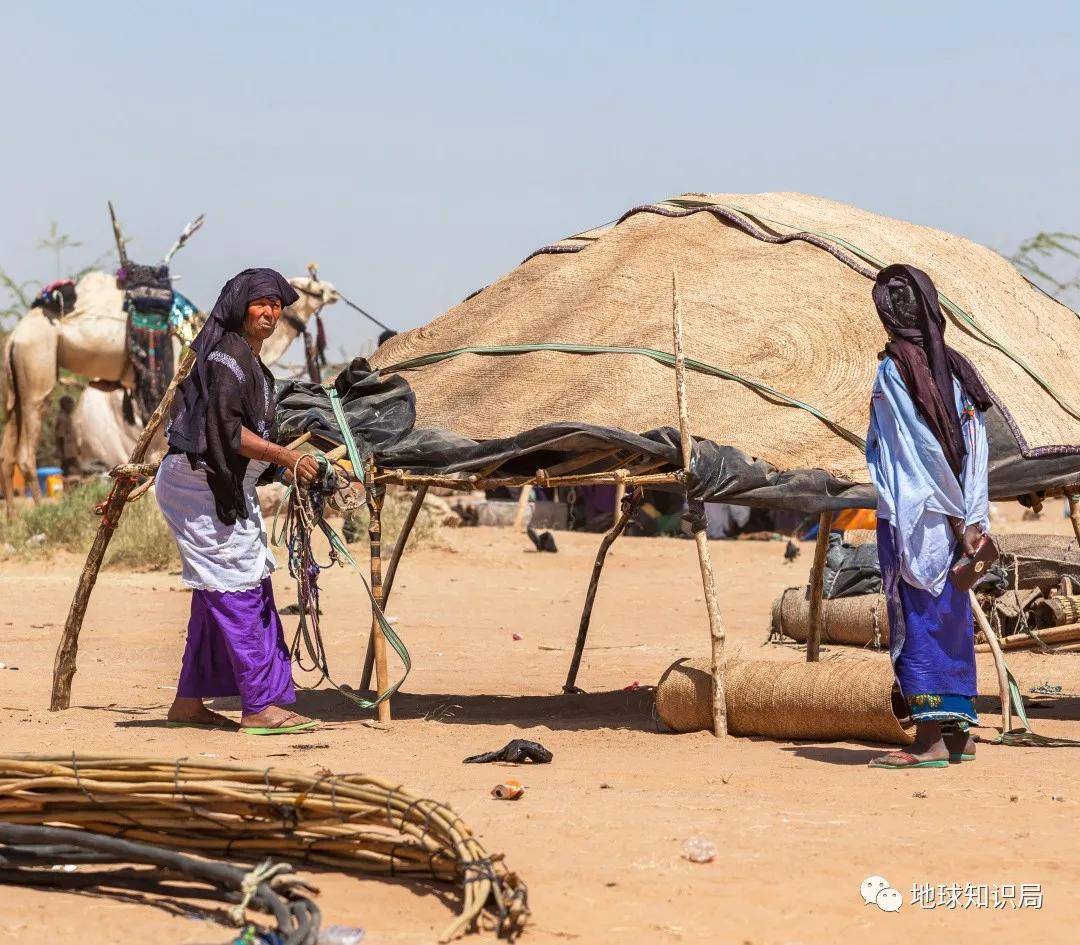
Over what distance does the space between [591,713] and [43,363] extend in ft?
37.6

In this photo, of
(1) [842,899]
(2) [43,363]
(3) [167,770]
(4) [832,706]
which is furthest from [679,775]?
(2) [43,363]

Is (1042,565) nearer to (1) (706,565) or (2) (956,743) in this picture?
(1) (706,565)

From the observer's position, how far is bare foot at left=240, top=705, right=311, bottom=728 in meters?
6.84

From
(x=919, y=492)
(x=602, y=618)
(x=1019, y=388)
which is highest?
(x=1019, y=388)

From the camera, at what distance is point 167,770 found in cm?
445

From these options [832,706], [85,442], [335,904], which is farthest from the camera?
[85,442]

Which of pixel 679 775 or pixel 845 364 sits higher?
pixel 845 364

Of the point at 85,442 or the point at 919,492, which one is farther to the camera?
the point at 85,442

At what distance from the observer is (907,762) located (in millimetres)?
5922

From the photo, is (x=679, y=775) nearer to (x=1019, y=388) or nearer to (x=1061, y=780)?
(x=1061, y=780)

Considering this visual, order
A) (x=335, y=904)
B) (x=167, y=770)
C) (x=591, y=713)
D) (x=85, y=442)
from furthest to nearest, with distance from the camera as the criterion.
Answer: (x=85, y=442), (x=591, y=713), (x=167, y=770), (x=335, y=904)

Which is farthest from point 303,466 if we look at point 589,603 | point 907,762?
point 907,762

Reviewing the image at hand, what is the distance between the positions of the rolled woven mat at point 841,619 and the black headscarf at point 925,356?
423 centimetres

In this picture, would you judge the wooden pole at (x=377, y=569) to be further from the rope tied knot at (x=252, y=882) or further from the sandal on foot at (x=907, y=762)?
the rope tied knot at (x=252, y=882)
